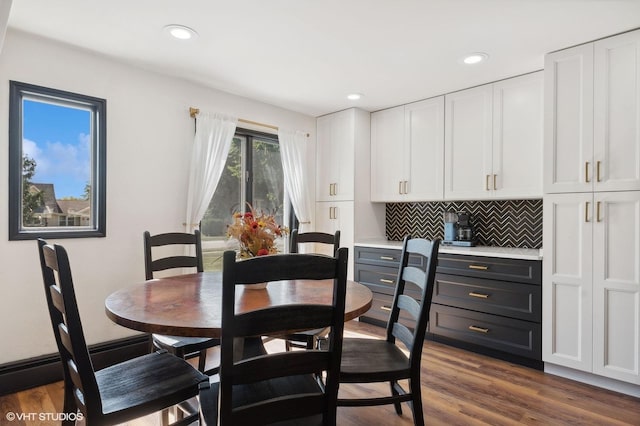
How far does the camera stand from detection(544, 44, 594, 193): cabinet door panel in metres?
2.52

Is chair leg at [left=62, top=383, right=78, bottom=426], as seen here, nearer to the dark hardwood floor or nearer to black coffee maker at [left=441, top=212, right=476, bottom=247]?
the dark hardwood floor

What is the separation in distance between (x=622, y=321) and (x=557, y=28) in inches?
79.8

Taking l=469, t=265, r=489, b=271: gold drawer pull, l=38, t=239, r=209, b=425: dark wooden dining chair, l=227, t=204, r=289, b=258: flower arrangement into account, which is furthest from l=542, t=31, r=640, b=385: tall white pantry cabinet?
l=38, t=239, r=209, b=425: dark wooden dining chair

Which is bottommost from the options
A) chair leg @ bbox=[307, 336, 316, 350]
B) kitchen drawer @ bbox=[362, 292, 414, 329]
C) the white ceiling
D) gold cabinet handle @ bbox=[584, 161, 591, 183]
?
kitchen drawer @ bbox=[362, 292, 414, 329]

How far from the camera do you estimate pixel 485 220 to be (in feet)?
11.8

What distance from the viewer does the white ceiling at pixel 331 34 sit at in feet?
6.84

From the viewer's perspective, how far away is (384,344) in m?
1.92

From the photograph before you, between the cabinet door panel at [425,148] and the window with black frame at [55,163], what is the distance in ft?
9.68

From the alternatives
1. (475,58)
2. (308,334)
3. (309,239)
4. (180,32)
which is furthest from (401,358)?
(180,32)

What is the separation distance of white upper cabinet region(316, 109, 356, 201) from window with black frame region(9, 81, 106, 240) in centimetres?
241

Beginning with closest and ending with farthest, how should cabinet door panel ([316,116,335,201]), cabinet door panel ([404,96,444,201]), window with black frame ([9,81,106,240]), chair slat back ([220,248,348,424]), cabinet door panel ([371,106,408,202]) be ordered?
chair slat back ([220,248,348,424]) → window with black frame ([9,81,106,240]) → cabinet door panel ([404,96,444,201]) → cabinet door panel ([371,106,408,202]) → cabinet door panel ([316,116,335,201])

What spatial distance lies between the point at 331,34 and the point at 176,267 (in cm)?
197

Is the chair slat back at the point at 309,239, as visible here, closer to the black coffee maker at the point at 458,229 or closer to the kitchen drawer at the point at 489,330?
the kitchen drawer at the point at 489,330

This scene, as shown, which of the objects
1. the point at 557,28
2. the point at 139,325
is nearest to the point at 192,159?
the point at 139,325
